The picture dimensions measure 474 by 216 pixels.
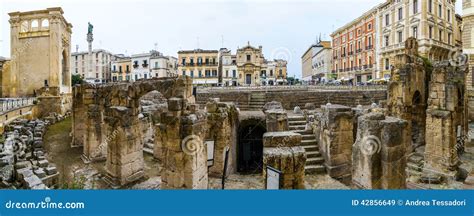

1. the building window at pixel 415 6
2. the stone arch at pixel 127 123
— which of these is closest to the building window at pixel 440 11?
the building window at pixel 415 6

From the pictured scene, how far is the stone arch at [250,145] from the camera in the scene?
11445 millimetres

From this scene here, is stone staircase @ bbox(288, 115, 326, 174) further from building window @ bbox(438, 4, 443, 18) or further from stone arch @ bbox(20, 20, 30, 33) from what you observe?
stone arch @ bbox(20, 20, 30, 33)

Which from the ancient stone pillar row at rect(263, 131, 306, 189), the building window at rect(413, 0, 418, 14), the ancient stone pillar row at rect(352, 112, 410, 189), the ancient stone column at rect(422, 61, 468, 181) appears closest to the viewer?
the ancient stone pillar row at rect(263, 131, 306, 189)

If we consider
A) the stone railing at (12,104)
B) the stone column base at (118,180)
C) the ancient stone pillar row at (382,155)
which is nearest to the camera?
the ancient stone pillar row at (382,155)

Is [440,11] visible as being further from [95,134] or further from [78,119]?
[78,119]

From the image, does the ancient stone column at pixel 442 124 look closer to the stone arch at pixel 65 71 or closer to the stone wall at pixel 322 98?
the stone wall at pixel 322 98

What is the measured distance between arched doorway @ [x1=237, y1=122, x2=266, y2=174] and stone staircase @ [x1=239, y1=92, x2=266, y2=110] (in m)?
10.0

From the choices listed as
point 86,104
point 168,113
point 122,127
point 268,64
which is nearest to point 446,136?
point 168,113

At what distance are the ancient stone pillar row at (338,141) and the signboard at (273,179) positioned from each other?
5053 millimetres

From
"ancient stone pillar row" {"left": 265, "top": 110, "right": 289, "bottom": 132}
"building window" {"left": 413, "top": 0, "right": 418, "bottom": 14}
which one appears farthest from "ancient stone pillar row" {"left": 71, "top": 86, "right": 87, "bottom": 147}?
"building window" {"left": 413, "top": 0, "right": 418, "bottom": 14}

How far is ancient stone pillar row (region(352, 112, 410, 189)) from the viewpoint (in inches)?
241

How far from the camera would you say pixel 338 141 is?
963cm

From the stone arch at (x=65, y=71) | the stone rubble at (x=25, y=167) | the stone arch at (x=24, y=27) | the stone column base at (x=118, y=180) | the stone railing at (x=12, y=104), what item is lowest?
the stone column base at (x=118, y=180)

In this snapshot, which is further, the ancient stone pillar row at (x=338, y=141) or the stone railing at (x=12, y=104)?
the stone railing at (x=12, y=104)
